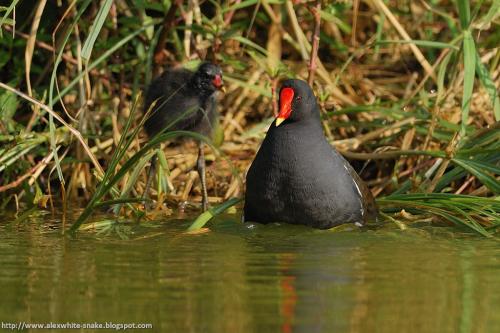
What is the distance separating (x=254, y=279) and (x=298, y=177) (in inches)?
48.0

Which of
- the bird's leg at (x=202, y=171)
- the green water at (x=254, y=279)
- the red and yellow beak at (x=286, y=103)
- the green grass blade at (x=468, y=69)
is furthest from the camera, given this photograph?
the bird's leg at (x=202, y=171)

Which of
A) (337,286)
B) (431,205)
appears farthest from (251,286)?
(431,205)

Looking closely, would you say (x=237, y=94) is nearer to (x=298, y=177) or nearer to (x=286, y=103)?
(x=286, y=103)

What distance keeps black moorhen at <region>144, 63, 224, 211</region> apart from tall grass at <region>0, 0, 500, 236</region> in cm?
16

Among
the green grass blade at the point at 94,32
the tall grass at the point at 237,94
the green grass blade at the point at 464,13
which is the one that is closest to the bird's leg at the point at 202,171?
the tall grass at the point at 237,94

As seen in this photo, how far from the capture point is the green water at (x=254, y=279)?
10.8 feet

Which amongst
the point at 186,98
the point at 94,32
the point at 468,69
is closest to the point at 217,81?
the point at 186,98

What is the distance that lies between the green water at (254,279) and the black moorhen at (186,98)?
985 millimetres

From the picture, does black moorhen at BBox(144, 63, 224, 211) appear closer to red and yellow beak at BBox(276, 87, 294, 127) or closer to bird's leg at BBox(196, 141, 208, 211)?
bird's leg at BBox(196, 141, 208, 211)

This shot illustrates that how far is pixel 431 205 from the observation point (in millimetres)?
5227

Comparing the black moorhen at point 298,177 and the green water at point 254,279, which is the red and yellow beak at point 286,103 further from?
the green water at point 254,279

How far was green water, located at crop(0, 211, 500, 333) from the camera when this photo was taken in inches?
129

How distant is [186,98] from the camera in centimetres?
609

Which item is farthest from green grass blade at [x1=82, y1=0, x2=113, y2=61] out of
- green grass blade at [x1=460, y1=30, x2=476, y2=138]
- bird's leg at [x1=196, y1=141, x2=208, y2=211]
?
green grass blade at [x1=460, y1=30, x2=476, y2=138]
